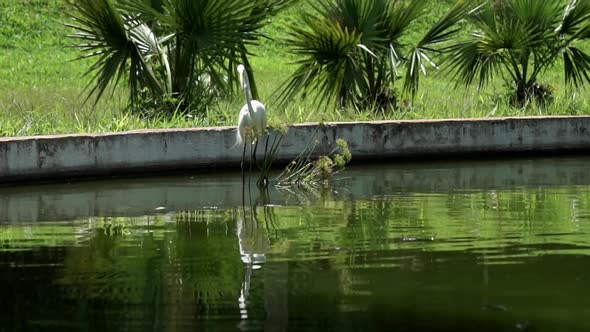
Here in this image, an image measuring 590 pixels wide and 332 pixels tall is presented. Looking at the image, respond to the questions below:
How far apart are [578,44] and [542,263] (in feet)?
69.7

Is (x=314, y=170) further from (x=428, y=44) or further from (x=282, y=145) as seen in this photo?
(x=428, y=44)

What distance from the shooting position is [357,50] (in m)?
15.9

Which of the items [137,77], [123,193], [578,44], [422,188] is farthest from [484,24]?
[578,44]

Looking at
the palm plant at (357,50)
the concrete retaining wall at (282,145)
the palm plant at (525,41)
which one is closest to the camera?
the concrete retaining wall at (282,145)

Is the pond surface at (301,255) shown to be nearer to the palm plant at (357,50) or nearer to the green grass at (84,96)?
the green grass at (84,96)

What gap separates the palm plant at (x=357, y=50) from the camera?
15.6m

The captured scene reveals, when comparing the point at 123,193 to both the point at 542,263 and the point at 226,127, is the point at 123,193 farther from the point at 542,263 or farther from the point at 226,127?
the point at 542,263

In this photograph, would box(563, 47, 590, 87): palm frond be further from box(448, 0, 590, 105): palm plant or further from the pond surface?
the pond surface

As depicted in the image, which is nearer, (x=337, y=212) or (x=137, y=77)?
(x=337, y=212)

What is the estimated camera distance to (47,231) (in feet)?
29.5

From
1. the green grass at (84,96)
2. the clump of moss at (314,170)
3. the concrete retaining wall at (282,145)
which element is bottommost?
the clump of moss at (314,170)

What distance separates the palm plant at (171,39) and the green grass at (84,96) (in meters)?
0.35

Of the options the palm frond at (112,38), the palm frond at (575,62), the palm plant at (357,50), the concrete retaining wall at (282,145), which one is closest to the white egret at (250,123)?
the concrete retaining wall at (282,145)

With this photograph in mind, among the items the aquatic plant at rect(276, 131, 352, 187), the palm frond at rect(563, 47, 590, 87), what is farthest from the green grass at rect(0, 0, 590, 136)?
the aquatic plant at rect(276, 131, 352, 187)
